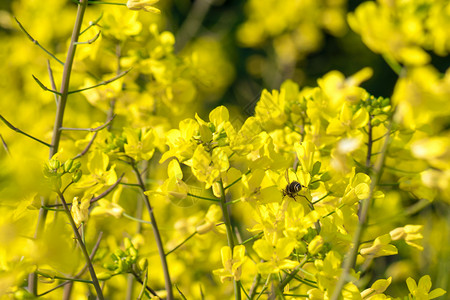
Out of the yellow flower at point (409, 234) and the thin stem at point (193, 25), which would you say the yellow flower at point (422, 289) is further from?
the thin stem at point (193, 25)

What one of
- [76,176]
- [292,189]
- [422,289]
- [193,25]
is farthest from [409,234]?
[193,25]

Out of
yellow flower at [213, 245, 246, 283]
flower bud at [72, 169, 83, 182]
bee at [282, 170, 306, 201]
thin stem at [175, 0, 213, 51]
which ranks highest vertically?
thin stem at [175, 0, 213, 51]

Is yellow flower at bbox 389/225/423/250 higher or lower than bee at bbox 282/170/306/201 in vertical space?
lower

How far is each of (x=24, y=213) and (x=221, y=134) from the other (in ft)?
0.94

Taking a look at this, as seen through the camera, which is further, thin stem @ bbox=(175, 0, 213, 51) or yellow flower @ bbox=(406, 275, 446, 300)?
thin stem @ bbox=(175, 0, 213, 51)

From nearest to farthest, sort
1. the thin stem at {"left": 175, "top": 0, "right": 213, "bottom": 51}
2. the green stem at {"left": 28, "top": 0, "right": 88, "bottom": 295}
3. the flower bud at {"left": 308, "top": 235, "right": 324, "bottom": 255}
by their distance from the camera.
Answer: the flower bud at {"left": 308, "top": 235, "right": 324, "bottom": 255} < the green stem at {"left": 28, "top": 0, "right": 88, "bottom": 295} < the thin stem at {"left": 175, "top": 0, "right": 213, "bottom": 51}

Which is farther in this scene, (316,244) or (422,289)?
(422,289)

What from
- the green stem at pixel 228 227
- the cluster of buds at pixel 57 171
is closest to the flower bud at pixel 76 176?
the cluster of buds at pixel 57 171

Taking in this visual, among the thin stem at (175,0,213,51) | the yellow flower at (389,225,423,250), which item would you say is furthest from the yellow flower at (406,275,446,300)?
the thin stem at (175,0,213,51)

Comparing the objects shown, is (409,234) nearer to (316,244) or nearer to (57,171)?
(316,244)

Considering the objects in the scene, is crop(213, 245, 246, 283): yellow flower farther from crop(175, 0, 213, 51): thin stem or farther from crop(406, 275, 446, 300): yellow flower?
crop(175, 0, 213, 51): thin stem

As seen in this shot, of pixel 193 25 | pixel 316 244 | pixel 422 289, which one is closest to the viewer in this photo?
pixel 316 244

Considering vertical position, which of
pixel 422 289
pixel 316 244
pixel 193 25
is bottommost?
pixel 422 289

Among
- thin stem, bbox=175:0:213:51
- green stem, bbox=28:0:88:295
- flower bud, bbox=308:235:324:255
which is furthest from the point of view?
thin stem, bbox=175:0:213:51
